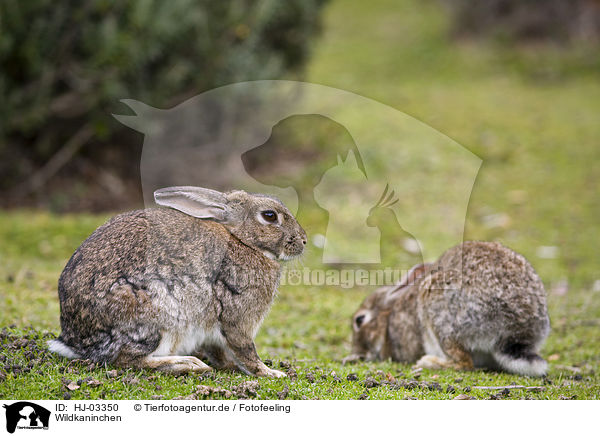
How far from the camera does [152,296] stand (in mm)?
4715

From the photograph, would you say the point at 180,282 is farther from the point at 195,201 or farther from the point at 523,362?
the point at 523,362

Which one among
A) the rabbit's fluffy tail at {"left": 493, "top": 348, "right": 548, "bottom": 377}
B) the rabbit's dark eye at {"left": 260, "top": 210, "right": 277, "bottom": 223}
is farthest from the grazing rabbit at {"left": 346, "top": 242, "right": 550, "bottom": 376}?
the rabbit's dark eye at {"left": 260, "top": 210, "right": 277, "bottom": 223}

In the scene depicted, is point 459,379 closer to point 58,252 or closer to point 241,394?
point 241,394

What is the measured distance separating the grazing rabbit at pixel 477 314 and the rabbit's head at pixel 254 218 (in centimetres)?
144

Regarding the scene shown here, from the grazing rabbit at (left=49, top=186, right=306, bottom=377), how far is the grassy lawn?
0.18 meters

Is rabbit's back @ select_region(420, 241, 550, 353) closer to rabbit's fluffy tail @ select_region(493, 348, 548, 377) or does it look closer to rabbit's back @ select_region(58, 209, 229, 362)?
rabbit's fluffy tail @ select_region(493, 348, 548, 377)

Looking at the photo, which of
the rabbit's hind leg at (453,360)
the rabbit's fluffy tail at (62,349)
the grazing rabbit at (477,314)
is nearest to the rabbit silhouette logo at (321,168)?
the grazing rabbit at (477,314)

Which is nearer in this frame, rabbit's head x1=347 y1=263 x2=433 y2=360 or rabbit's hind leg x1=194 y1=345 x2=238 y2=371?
rabbit's hind leg x1=194 y1=345 x2=238 y2=371

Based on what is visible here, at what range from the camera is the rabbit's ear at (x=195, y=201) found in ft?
16.7

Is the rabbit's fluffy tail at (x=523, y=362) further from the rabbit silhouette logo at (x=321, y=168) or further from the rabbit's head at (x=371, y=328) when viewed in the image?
the rabbit silhouette logo at (x=321, y=168)

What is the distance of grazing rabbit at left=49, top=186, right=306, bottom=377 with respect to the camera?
469 cm
